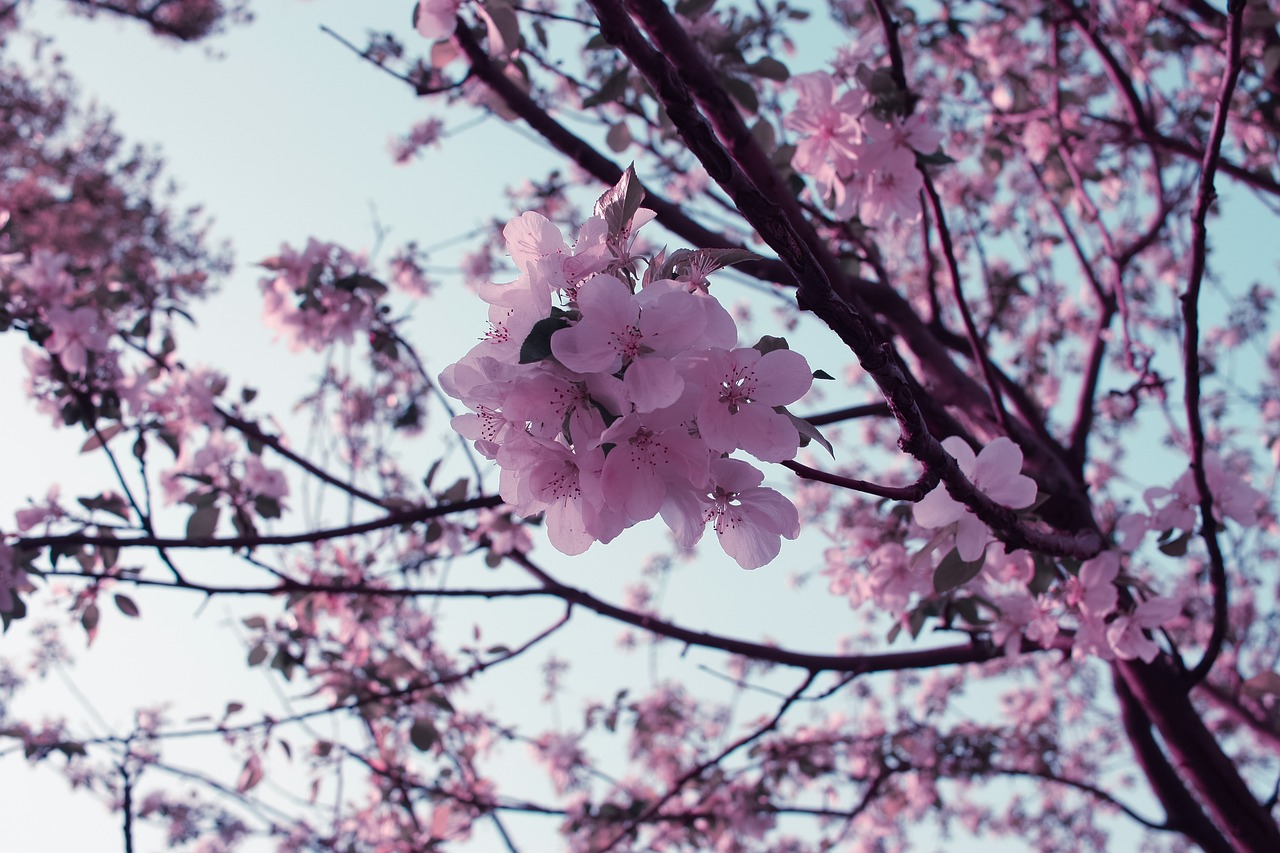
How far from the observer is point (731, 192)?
84 cm

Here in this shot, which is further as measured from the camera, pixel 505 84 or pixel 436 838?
pixel 436 838

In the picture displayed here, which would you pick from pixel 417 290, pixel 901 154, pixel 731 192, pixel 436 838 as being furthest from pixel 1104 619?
pixel 417 290

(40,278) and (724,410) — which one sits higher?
(40,278)

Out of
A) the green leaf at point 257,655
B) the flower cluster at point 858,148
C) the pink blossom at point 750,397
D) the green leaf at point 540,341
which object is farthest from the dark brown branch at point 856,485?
the green leaf at point 257,655

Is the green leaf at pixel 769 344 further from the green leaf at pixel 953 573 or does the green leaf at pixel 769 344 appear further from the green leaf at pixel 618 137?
the green leaf at pixel 618 137

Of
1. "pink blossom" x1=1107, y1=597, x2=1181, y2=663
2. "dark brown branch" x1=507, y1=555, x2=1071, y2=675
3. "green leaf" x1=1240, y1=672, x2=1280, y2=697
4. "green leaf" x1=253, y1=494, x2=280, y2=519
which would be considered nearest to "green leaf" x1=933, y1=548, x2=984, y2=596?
"pink blossom" x1=1107, y1=597, x2=1181, y2=663

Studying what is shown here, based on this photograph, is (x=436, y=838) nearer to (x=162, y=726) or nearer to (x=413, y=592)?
(x=413, y=592)

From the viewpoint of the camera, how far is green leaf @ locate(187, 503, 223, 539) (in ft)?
8.98

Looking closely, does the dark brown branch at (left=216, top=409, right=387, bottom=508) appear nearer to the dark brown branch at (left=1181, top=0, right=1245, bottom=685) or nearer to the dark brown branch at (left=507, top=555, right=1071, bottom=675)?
the dark brown branch at (left=507, top=555, right=1071, bottom=675)

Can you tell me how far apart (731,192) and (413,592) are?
1.90m

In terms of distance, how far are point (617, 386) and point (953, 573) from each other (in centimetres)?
88

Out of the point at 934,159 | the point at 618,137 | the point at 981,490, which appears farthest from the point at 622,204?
the point at 618,137

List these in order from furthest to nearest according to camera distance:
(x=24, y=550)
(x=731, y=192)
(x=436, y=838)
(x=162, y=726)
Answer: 1. (x=162, y=726)
2. (x=436, y=838)
3. (x=24, y=550)
4. (x=731, y=192)

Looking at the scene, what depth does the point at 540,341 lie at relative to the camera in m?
0.90
